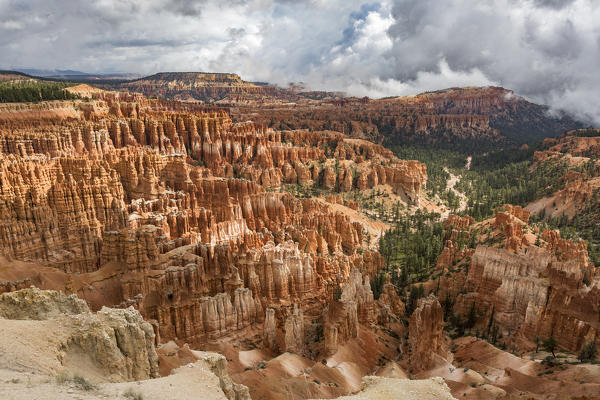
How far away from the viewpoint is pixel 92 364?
1058cm

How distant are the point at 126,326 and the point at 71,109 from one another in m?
69.2

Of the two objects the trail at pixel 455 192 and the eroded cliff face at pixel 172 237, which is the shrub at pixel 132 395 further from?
the trail at pixel 455 192

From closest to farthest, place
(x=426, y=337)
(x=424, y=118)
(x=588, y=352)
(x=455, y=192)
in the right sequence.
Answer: (x=588, y=352) → (x=426, y=337) → (x=455, y=192) → (x=424, y=118)

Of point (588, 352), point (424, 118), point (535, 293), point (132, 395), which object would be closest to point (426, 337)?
point (588, 352)

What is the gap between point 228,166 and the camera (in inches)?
2557

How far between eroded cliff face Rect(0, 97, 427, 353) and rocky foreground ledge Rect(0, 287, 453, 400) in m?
8.70

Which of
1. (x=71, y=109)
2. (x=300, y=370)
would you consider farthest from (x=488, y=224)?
(x=71, y=109)

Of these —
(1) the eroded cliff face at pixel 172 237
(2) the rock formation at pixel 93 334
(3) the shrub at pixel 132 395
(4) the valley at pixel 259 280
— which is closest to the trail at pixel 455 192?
(4) the valley at pixel 259 280

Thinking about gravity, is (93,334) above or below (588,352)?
above

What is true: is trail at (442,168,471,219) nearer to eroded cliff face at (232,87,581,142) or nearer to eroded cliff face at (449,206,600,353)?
eroded cliff face at (449,206,600,353)

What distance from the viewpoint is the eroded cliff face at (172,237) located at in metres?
25.8

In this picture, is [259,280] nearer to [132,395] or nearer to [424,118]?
[132,395]

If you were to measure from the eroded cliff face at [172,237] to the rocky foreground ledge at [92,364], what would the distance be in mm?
8701

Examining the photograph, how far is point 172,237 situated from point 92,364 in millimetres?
26301
